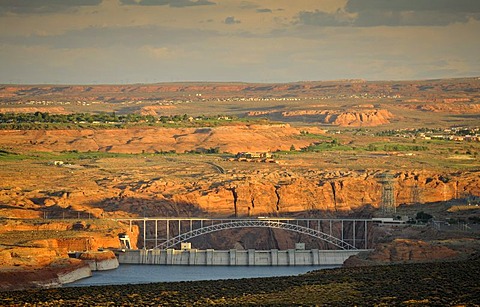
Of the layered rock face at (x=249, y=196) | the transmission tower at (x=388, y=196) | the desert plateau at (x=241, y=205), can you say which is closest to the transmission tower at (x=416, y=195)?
the layered rock face at (x=249, y=196)

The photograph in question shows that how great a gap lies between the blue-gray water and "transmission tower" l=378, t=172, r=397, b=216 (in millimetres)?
15033

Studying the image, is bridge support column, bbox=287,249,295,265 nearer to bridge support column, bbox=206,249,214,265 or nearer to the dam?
the dam

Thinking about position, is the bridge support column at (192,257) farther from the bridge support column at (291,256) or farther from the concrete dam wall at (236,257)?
the bridge support column at (291,256)

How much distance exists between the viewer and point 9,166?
174000 mm

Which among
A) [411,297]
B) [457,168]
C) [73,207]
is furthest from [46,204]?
[411,297]

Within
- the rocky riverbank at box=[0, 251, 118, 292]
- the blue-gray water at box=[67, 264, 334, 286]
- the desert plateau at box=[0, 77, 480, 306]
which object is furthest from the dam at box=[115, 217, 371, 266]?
the rocky riverbank at box=[0, 251, 118, 292]

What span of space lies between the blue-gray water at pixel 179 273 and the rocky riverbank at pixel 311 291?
78.8ft

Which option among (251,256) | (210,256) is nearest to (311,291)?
(251,256)

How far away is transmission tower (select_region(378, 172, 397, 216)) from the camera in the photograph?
135750mm

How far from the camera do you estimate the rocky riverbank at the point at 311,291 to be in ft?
233

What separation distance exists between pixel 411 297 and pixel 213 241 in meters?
63.0

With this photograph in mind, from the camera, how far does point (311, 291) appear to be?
77500 millimetres

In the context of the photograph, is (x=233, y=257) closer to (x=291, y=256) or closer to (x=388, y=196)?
(x=291, y=256)

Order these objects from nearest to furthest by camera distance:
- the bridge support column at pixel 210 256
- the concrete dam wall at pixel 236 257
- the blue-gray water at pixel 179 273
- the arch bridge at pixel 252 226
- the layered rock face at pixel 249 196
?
the blue-gray water at pixel 179 273
the concrete dam wall at pixel 236 257
the bridge support column at pixel 210 256
the arch bridge at pixel 252 226
the layered rock face at pixel 249 196
